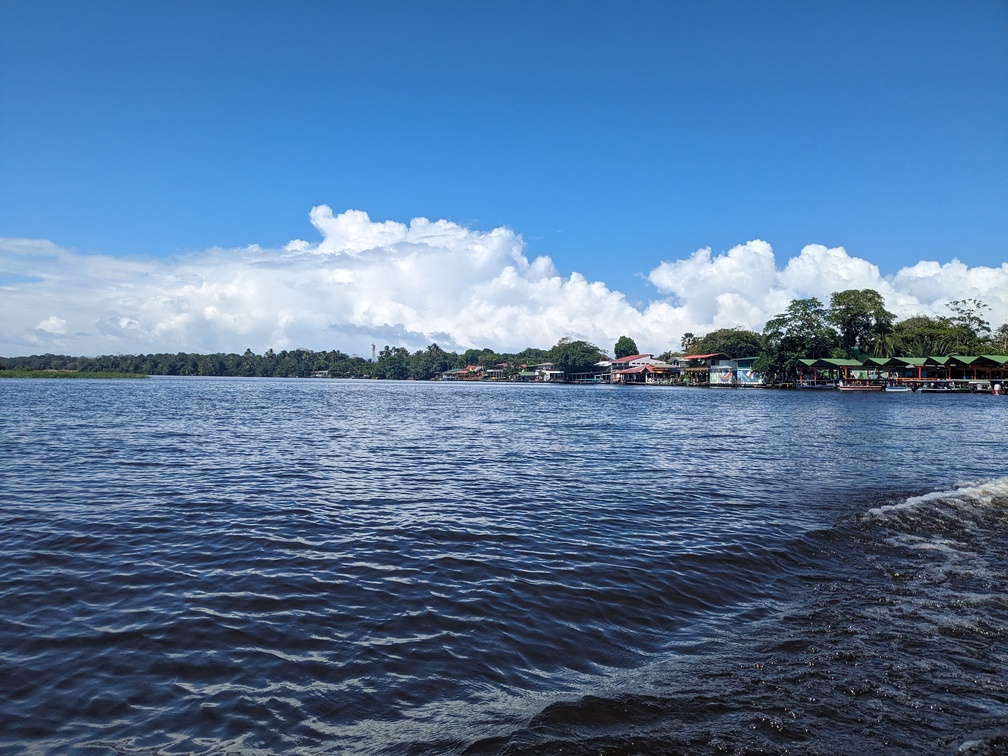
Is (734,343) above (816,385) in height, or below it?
above

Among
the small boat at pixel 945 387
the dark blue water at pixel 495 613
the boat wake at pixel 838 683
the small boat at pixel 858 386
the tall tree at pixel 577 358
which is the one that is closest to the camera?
the boat wake at pixel 838 683

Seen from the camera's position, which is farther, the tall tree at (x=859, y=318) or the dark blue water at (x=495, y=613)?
the tall tree at (x=859, y=318)

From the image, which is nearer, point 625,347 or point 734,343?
point 734,343

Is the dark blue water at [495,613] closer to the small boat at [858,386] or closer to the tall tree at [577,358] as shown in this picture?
the small boat at [858,386]

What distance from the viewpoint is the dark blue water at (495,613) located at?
464 centimetres

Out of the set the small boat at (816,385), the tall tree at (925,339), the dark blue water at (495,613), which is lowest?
the dark blue water at (495,613)

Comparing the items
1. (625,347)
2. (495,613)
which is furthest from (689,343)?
(495,613)

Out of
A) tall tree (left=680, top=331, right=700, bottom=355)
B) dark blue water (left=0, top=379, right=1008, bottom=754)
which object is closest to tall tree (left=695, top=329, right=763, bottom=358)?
tall tree (left=680, top=331, right=700, bottom=355)

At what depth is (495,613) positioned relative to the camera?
6934mm

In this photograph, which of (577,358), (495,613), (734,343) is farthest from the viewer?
(577,358)

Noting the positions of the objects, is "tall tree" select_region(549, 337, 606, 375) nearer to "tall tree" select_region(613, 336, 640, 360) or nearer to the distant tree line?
"tall tree" select_region(613, 336, 640, 360)

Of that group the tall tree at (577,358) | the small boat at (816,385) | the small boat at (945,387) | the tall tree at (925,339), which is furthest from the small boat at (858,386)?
the tall tree at (577,358)

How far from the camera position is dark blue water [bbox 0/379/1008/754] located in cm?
464

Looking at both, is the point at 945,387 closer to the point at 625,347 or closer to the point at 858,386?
the point at 858,386
